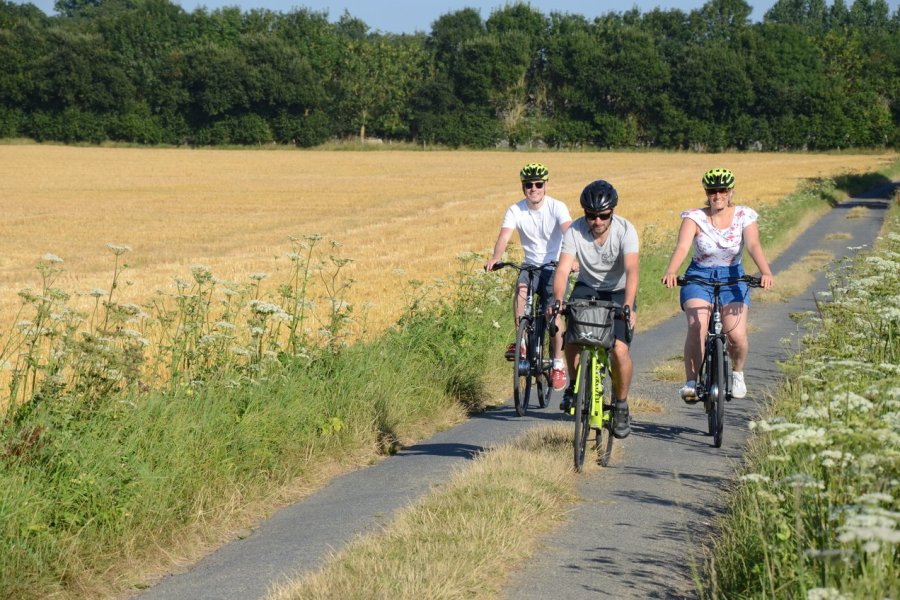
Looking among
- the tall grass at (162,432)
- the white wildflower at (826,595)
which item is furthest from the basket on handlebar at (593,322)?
the white wildflower at (826,595)

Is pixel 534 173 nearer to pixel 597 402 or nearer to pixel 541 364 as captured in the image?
pixel 541 364

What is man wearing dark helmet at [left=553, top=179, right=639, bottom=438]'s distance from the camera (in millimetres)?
7637

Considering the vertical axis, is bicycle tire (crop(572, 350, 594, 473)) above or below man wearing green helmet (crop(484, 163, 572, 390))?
below

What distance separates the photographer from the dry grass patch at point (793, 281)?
60.3 ft

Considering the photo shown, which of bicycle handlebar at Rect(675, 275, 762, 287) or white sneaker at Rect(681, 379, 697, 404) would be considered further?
white sneaker at Rect(681, 379, 697, 404)

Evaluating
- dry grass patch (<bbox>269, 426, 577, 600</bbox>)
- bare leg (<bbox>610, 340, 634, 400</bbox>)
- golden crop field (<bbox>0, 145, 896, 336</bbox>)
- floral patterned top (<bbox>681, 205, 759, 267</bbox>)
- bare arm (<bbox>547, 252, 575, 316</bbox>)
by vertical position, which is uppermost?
floral patterned top (<bbox>681, 205, 759, 267</bbox>)

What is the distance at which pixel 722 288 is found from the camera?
28.1 ft

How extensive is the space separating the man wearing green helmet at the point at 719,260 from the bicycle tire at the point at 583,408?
1.01m

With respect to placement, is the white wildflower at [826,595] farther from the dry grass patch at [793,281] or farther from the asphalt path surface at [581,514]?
the dry grass patch at [793,281]

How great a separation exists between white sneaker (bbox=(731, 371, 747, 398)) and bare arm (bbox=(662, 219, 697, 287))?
862mm

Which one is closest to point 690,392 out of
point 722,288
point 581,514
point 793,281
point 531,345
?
point 722,288

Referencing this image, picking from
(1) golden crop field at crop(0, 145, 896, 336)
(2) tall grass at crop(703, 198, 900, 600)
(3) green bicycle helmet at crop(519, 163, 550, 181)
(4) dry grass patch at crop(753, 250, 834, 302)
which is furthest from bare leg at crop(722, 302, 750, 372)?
(4) dry grass patch at crop(753, 250, 834, 302)

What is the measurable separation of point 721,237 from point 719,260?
169 millimetres

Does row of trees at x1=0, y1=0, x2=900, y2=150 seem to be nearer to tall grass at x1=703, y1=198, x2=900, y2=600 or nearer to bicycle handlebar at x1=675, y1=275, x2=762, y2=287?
bicycle handlebar at x1=675, y1=275, x2=762, y2=287
